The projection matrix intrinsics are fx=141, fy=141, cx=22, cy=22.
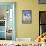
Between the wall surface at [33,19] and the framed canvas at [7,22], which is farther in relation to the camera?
the framed canvas at [7,22]

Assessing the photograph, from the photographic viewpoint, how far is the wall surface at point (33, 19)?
14.7ft

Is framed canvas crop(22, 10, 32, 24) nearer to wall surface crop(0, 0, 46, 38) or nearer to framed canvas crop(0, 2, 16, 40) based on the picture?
wall surface crop(0, 0, 46, 38)

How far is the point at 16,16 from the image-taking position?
15.0ft

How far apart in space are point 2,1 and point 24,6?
724 millimetres

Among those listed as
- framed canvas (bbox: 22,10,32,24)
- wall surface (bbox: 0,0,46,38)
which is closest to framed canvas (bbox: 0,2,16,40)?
wall surface (bbox: 0,0,46,38)

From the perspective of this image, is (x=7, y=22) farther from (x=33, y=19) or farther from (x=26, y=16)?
(x=33, y=19)

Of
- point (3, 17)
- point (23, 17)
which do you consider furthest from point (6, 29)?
point (23, 17)

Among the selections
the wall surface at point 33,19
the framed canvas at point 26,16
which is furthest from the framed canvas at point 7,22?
the framed canvas at point 26,16

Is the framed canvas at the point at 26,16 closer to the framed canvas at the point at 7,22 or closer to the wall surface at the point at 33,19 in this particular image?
the wall surface at the point at 33,19

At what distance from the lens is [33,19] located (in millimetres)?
4512

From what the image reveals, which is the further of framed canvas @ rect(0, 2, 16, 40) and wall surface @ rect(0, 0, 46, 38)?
framed canvas @ rect(0, 2, 16, 40)

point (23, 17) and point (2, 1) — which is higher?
point (2, 1)

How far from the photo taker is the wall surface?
4477 millimetres

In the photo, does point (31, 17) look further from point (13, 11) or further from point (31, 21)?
point (13, 11)
